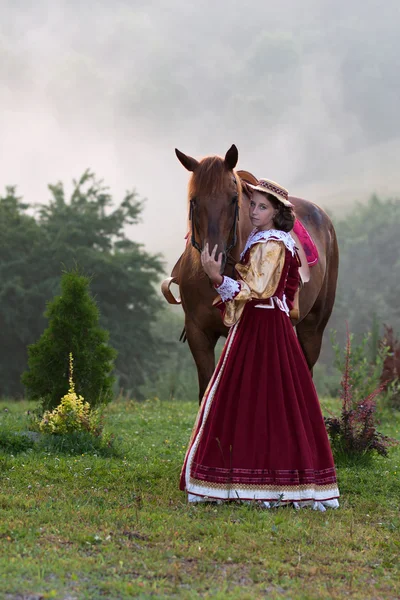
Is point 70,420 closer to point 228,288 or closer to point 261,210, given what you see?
point 228,288

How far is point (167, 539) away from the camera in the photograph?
4.39m

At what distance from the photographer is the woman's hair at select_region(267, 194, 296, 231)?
5.28 m

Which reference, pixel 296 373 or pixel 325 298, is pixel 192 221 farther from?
pixel 325 298

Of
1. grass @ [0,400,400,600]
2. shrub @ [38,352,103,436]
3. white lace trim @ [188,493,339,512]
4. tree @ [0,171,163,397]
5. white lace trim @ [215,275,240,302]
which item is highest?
tree @ [0,171,163,397]

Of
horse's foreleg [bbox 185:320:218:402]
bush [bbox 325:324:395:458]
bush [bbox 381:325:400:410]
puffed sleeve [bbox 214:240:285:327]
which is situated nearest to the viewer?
puffed sleeve [bbox 214:240:285:327]

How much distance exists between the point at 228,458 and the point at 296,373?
2.51 feet

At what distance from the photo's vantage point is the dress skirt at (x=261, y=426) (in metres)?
5.15

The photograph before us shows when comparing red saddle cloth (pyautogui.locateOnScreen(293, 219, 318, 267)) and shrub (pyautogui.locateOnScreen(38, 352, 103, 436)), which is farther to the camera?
shrub (pyautogui.locateOnScreen(38, 352, 103, 436))

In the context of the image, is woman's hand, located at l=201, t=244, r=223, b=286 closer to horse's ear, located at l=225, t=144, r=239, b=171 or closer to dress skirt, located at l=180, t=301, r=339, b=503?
dress skirt, located at l=180, t=301, r=339, b=503

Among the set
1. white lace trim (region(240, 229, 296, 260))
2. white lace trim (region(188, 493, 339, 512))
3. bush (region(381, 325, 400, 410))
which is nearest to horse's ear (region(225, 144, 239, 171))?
white lace trim (region(240, 229, 296, 260))

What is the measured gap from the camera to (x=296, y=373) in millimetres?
5312

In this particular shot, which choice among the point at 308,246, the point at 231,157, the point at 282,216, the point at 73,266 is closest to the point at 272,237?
the point at 282,216

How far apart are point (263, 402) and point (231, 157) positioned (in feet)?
5.66

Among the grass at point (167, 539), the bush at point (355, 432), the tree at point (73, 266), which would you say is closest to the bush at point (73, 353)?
the grass at point (167, 539)
